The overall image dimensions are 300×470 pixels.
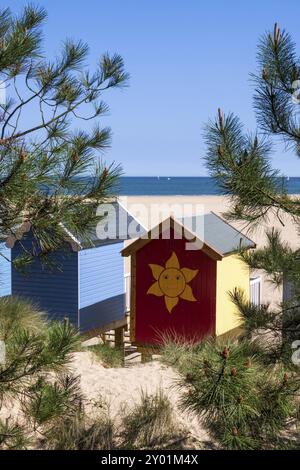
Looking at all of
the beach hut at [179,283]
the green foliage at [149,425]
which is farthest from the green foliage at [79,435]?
the beach hut at [179,283]

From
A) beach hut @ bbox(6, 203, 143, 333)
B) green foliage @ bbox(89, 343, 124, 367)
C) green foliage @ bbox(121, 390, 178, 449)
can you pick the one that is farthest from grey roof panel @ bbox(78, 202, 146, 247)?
green foliage @ bbox(121, 390, 178, 449)

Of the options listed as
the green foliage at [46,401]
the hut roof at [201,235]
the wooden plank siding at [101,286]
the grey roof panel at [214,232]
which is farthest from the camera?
the wooden plank siding at [101,286]

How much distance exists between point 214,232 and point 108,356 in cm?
292

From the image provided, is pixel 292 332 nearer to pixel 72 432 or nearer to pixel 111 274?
pixel 72 432

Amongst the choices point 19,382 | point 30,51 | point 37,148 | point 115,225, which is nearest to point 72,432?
point 19,382

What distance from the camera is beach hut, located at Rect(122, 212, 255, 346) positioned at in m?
9.66

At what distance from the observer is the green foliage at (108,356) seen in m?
9.09

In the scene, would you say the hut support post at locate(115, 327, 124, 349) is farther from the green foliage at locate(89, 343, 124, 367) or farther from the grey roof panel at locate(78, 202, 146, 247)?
the green foliage at locate(89, 343, 124, 367)

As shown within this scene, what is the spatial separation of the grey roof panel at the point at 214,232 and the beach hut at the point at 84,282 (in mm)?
1417

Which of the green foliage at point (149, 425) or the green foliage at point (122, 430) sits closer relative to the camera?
the green foliage at point (122, 430)

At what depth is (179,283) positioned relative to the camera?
9.84m

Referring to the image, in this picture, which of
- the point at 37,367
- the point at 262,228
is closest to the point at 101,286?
the point at 37,367

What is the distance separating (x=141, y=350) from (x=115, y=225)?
2639mm

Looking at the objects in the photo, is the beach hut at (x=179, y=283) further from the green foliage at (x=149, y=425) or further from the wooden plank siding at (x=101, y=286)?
the green foliage at (x=149, y=425)
